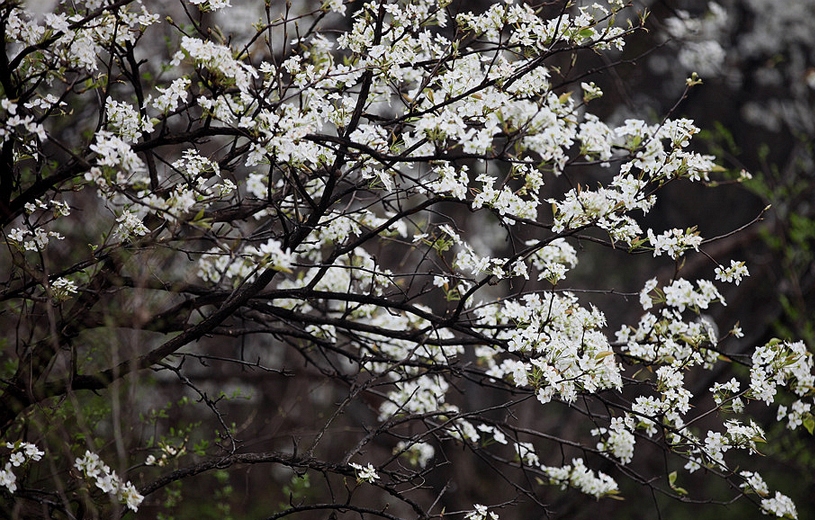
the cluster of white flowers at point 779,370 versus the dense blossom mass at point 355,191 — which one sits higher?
the dense blossom mass at point 355,191

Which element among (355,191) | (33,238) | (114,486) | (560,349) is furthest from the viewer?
(355,191)

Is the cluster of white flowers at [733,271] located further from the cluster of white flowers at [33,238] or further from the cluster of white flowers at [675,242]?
the cluster of white flowers at [33,238]

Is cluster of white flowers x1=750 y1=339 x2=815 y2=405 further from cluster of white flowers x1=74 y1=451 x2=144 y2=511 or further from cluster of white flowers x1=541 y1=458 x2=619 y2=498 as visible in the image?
cluster of white flowers x1=74 y1=451 x2=144 y2=511

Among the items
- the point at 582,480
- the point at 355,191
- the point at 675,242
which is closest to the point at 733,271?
the point at 675,242

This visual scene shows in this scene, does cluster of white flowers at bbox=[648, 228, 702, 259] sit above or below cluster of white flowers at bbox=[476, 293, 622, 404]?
above

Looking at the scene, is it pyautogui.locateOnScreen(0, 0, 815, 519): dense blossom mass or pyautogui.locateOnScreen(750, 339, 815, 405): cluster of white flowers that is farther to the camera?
pyautogui.locateOnScreen(750, 339, 815, 405): cluster of white flowers

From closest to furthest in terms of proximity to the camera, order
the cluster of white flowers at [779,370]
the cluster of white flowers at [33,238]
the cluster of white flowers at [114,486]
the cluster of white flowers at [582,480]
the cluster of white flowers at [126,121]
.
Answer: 1. the cluster of white flowers at [114,486]
2. the cluster of white flowers at [126,121]
3. the cluster of white flowers at [33,238]
4. the cluster of white flowers at [779,370]
5. the cluster of white flowers at [582,480]

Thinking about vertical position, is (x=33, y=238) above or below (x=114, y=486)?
above

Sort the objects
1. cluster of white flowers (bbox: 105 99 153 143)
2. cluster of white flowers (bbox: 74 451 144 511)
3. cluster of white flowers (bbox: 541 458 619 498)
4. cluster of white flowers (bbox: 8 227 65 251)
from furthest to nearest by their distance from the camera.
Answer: cluster of white flowers (bbox: 541 458 619 498) → cluster of white flowers (bbox: 8 227 65 251) → cluster of white flowers (bbox: 105 99 153 143) → cluster of white flowers (bbox: 74 451 144 511)

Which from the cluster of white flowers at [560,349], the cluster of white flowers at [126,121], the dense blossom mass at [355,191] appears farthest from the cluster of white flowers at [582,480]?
the cluster of white flowers at [126,121]

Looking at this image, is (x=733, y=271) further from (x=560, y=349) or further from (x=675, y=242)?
(x=560, y=349)

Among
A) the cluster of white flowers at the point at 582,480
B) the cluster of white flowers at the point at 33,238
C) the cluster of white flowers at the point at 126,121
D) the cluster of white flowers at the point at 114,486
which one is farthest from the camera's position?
the cluster of white flowers at the point at 582,480

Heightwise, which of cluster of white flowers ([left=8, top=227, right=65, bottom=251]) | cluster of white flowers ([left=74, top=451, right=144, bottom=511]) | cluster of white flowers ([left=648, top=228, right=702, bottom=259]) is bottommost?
cluster of white flowers ([left=74, top=451, right=144, bottom=511])

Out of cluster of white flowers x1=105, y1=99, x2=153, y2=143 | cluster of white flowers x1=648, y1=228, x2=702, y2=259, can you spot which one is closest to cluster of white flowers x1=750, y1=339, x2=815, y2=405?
cluster of white flowers x1=648, y1=228, x2=702, y2=259
